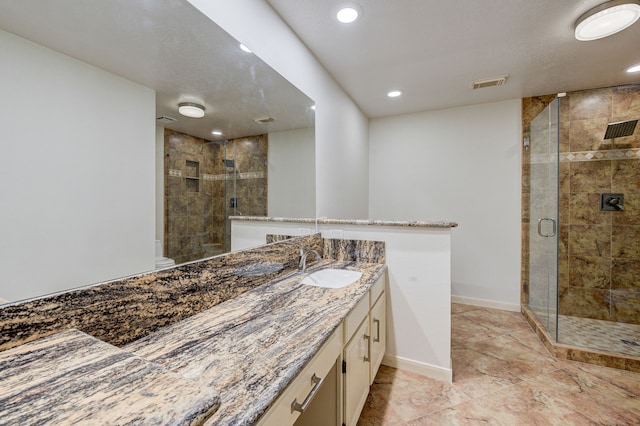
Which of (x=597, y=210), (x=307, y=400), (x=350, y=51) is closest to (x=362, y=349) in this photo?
(x=307, y=400)

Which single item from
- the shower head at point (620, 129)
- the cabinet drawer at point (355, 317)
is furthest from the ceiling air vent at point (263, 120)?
the shower head at point (620, 129)

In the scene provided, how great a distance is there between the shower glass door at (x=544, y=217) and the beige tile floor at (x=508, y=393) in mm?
451

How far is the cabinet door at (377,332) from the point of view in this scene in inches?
65.1

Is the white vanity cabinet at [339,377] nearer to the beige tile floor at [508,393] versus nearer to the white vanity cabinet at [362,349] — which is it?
the white vanity cabinet at [362,349]

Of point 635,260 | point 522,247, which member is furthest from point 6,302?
point 635,260

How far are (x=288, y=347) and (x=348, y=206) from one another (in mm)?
2190

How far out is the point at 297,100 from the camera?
1.92m

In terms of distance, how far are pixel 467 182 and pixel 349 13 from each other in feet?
8.26

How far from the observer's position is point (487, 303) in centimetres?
326

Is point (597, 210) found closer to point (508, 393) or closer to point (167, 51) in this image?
point (508, 393)

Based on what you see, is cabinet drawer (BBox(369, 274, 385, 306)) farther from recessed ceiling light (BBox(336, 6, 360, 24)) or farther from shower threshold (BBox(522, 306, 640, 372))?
recessed ceiling light (BBox(336, 6, 360, 24))

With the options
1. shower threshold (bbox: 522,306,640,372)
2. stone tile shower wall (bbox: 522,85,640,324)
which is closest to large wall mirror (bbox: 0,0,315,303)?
shower threshold (bbox: 522,306,640,372)

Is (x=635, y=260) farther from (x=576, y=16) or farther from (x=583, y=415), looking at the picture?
(x=576, y=16)

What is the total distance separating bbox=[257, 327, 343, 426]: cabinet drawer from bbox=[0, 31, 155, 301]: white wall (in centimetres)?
66
